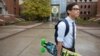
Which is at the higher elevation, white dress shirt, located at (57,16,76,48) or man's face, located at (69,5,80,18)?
man's face, located at (69,5,80,18)

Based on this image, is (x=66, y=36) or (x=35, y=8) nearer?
(x=66, y=36)

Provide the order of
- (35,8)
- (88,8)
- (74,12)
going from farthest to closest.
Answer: (88,8) < (35,8) < (74,12)

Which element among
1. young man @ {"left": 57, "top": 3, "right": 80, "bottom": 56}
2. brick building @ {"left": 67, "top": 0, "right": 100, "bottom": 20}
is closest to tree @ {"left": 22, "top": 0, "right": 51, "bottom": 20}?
brick building @ {"left": 67, "top": 0, "right": 100, "bottom": 20}

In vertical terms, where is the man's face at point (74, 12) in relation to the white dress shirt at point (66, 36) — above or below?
above

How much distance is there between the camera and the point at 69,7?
5.27m

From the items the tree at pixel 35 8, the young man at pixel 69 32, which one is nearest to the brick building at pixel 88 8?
the tree at pixel 35 8

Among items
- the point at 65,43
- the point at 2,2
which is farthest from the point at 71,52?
the point at 2,2

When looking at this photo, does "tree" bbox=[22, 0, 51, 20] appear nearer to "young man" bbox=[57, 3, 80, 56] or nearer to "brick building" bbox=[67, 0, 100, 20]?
"brick building" bbox=[67, 0, 100, 20]

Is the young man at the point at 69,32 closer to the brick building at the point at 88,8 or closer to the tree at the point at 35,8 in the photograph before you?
the tree at the point at 35,8

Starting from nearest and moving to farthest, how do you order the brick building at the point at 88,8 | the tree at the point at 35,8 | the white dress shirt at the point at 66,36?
1. the white dress shirt at the point at 66,36
2. the tree at the point at 35,8
3. the brick building at the point at 88,8

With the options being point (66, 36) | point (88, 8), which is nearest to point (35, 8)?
point (88, 8)

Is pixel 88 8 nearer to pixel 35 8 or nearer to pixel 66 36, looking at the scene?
pixel 35 8

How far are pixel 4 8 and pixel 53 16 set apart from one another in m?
92.1

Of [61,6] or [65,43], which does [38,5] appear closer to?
[61,6]
